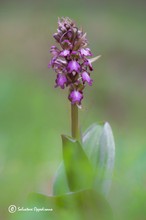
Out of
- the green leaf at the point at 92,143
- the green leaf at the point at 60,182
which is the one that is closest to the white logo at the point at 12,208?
the green leaf at the point at 60,182

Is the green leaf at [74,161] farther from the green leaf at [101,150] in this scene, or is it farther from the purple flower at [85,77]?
the purple flower at [85,77]

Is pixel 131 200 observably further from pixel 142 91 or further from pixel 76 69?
pixel 142 91

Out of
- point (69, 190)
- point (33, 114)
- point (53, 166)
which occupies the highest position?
point (33, 114)

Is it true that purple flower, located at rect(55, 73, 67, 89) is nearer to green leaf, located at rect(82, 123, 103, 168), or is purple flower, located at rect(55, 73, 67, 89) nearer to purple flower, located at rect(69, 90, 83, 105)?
purple flower, located at rect(69, 90, 83, 105)

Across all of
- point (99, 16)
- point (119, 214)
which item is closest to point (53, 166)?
point (119, 214)

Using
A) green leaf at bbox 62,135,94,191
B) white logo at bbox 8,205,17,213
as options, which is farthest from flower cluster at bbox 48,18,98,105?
white logo at bbox 8,205,17,213

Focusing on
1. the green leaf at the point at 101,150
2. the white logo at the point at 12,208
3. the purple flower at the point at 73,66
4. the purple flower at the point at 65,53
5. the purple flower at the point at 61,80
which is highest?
the purple flower at the point at 65,53
